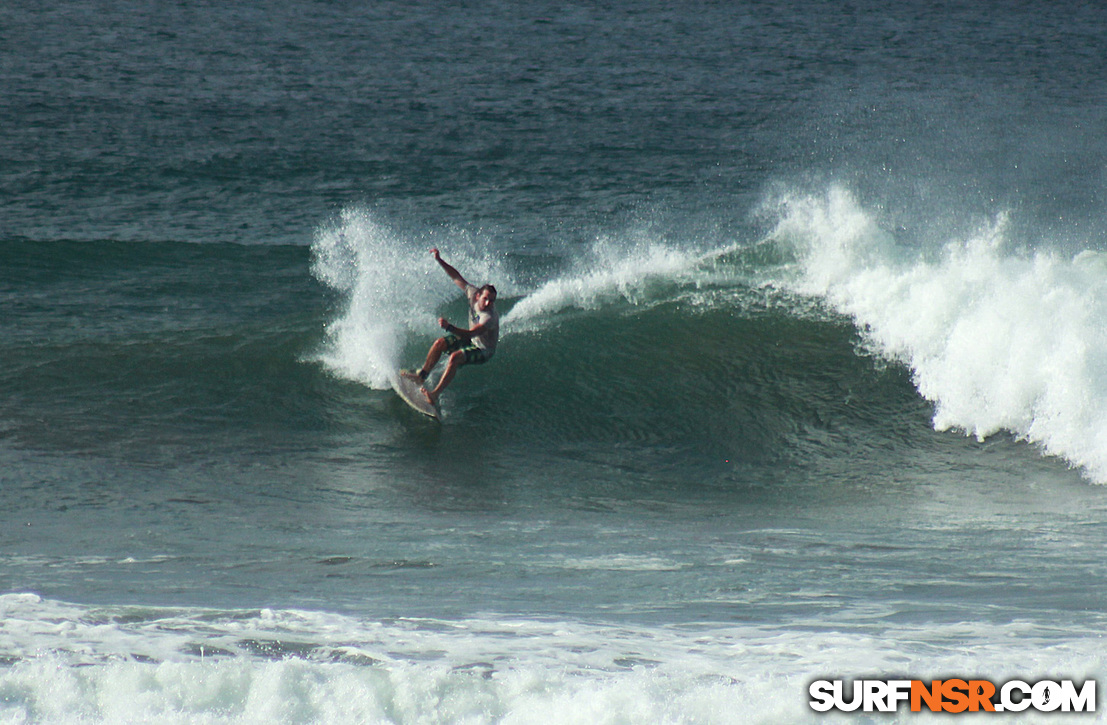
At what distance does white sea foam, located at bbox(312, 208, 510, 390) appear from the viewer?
12008 mm

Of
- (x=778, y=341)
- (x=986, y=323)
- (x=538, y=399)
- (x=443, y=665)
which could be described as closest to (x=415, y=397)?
(x=538, y=399)

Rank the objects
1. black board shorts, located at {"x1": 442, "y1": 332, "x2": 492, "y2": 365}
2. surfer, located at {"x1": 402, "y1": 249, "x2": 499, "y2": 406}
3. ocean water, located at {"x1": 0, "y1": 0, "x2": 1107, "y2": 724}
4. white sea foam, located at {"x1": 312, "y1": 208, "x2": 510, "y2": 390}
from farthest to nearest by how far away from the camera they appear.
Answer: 1. white sea foam, located at {"x1": 312, "y1": 208, "x2": 510, "y2": 390}
2. black board shorts, located at {"x1": 442, "y1": 332, "x2": 492, "y2": 365}
3. surfer, located at {"x1": 402, "y1": 249, "x2": 499, "y2": 406}
4. ocean water, located at {"x1": 0, "y1": 0, "x2": 1107, "y2": 724}

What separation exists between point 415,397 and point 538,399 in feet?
4.58

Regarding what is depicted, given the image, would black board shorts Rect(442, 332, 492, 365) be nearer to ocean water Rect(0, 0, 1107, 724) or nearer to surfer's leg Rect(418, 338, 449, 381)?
surfer's leg Rect(418, 338, 449, 381)

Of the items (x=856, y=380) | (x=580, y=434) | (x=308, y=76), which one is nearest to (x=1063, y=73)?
(x=308, y=76)

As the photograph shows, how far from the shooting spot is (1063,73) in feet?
105

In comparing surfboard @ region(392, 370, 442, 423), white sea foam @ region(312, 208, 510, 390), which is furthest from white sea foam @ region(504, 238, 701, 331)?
surfboard @ region(392, 370, 442, 423)

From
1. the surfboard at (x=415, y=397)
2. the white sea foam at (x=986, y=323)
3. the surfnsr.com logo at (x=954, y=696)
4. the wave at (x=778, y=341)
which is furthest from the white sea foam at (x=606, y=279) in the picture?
the surfnsr.com logo at (x=954, y=696)

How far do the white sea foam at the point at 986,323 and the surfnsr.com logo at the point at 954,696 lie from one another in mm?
5086

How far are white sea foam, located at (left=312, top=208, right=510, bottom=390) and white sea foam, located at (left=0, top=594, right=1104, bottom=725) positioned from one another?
609 cm

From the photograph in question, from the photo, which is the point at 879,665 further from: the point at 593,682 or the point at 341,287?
the point at 341,287

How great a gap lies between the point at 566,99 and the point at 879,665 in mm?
22534

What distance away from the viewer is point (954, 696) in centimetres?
497

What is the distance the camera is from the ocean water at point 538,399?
5.47 m
